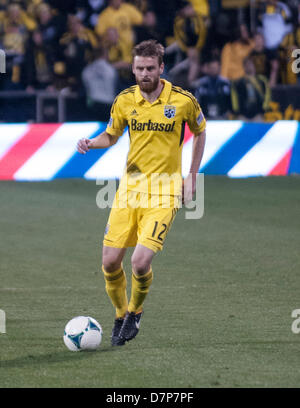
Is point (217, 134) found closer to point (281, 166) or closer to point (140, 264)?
point (281, 166)

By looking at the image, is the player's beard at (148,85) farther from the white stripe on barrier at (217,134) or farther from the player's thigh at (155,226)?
the white stripe on barrier at (217,134)

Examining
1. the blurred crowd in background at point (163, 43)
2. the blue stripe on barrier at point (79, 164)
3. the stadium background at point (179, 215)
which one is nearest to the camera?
the stadium background at point (179, 215)

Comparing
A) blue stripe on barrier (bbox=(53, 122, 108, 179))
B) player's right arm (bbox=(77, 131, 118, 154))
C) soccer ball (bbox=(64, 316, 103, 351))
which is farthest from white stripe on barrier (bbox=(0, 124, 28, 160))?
soccer ball (bbox=(64, 316, 103, 351))

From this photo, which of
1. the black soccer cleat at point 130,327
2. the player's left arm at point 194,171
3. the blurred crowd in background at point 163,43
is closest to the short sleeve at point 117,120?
the player's left arm at point 194,171

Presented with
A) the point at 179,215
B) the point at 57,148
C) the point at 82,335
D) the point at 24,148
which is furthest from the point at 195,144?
the point at 57,148

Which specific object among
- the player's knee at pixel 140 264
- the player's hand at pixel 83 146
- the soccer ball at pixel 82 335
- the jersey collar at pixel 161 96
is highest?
the jersey collar at pixel 161 96

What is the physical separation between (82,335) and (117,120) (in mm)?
1735

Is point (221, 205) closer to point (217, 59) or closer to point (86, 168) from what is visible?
point (86, 168)

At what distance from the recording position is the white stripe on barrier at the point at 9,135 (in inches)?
680

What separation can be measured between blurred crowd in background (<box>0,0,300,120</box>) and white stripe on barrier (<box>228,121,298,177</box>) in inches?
63.2

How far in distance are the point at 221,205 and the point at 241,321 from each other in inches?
279

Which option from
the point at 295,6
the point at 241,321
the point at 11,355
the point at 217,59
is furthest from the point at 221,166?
the point at 11,355

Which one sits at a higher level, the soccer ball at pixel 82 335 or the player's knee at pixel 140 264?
the player's knee at pixel 140 264

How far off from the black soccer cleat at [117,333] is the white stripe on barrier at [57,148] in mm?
9886
